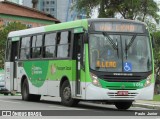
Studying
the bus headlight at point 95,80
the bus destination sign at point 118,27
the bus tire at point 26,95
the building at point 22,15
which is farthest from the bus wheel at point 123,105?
the building at point 22,15

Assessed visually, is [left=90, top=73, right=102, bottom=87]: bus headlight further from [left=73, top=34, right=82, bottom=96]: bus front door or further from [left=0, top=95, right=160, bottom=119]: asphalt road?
[left=0, top=95, right=160, bottom=119]: asphalt road

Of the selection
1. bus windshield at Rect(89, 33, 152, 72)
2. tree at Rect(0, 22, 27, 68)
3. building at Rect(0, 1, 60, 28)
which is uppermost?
building at Rect(0, 1, 60, 28)

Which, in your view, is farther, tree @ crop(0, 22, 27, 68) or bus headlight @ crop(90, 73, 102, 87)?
tree @ crop(0, 22, 27, 68)

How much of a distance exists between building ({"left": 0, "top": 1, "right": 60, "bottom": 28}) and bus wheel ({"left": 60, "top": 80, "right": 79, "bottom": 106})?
3352 inches

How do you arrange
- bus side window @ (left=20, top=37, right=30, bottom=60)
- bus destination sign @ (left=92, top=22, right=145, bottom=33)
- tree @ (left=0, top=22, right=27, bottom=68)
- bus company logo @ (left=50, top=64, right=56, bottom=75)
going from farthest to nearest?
1. tree @ (left=0, top=22, right=27, bottom=68)
2. bus side window @ (left=20, top=37, right=30, bottom=60)
3. bus company logo @ (left=50, top=64, right=56, bottom=75)
4. bus destination sign @ (left=92, top=22, right=145, bottom=33)

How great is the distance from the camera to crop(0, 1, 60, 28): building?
108 metres

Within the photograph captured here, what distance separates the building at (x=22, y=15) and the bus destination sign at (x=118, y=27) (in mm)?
86387

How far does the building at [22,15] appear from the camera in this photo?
108 m

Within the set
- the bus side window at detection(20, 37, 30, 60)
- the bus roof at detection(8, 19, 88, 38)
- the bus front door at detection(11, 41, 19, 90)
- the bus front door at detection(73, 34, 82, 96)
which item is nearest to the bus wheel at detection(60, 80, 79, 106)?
the bus front door at detection(73, 34, 82, 96)

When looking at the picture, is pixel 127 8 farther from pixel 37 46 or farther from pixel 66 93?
pixel 66 93

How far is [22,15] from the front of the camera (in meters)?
111

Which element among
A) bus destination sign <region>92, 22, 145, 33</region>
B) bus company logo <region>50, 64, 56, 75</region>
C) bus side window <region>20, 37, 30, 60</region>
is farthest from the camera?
bus side window <region>20, 37, 30, 60</region>

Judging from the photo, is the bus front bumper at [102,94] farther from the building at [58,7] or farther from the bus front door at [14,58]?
the building at [58,7]

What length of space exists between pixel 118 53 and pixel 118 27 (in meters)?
1.08
